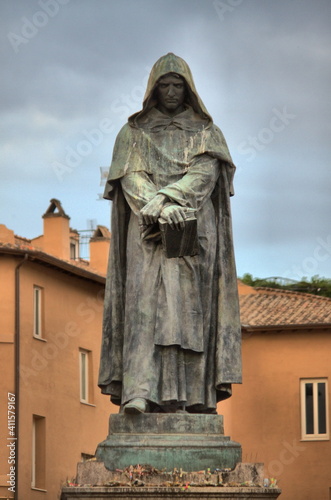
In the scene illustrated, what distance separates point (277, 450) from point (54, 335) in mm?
14496

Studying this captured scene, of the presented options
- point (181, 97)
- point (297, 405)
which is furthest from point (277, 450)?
point (181, 97)

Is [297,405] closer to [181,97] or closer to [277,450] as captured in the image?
[277,450]

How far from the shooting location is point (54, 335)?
5822 cm

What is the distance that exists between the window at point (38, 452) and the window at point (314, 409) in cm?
1632

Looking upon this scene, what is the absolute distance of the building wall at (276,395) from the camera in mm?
68312

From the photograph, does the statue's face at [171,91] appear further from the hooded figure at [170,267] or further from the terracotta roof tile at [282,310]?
the terracotta roof tile at [282,310]

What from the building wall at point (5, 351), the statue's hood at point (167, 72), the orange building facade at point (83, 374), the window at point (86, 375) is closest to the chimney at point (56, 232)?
the orange building facade at point (83, 374)

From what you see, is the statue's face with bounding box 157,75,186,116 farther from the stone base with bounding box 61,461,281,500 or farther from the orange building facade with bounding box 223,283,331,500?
the orange building facade with bounding box 223,283,331,500

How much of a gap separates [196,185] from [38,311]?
4314 cm

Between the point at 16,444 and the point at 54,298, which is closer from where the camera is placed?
the point at 16,444

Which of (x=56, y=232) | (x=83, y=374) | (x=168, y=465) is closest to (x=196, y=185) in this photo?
(x=168, y=465)

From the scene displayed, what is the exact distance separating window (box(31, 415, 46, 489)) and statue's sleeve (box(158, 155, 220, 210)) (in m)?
39.7

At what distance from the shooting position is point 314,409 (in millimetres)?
69062

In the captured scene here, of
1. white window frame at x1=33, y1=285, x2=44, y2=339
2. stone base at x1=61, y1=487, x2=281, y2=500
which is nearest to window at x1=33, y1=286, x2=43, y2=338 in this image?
white window frame at x1=33, y1=285, x2=44, y2=339
